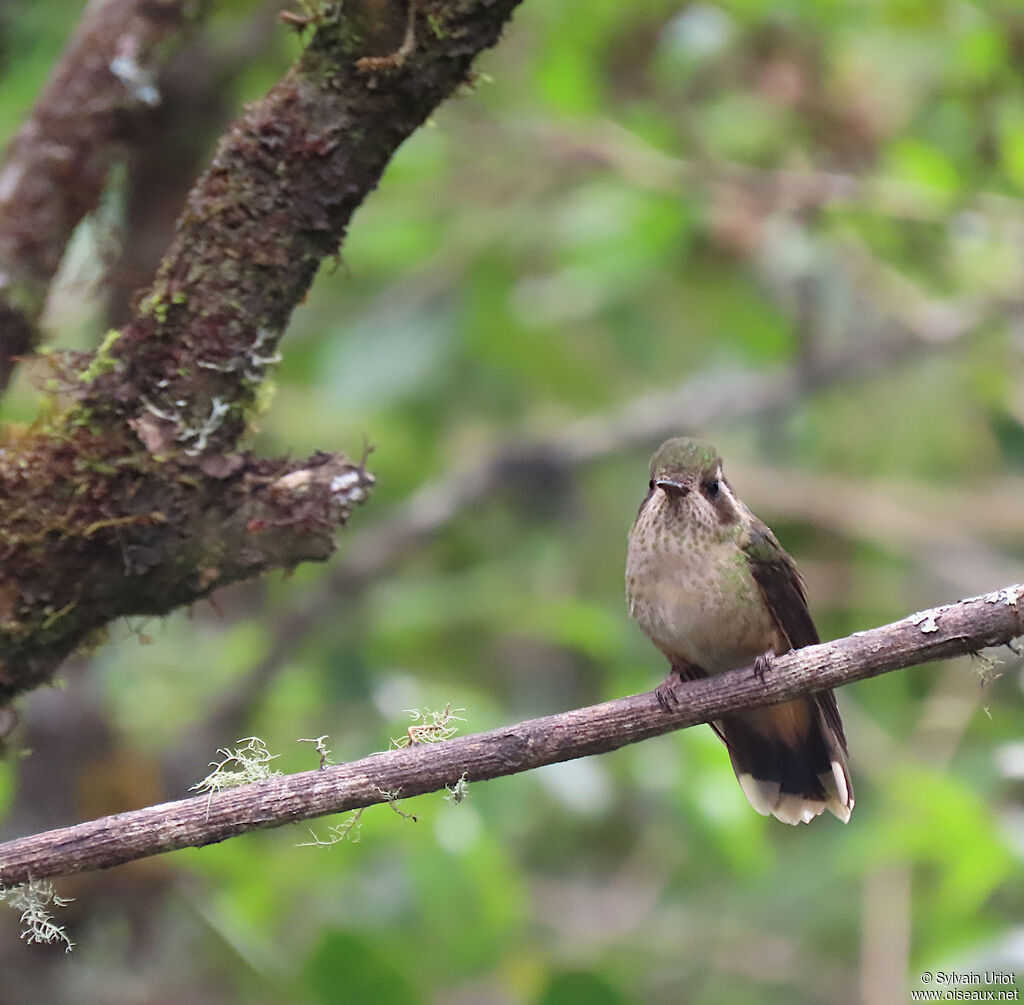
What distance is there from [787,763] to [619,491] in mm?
4386

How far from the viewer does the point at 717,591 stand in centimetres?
379

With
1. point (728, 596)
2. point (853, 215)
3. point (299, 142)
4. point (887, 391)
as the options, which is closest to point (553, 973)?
point (728, 596)

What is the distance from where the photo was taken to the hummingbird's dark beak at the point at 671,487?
379 cm

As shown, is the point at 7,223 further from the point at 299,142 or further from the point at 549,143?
the point at 549,143

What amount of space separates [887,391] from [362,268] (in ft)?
10.7

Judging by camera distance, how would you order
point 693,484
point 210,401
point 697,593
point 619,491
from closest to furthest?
point 210,401, point 697,593, point 693,484, point 619,491

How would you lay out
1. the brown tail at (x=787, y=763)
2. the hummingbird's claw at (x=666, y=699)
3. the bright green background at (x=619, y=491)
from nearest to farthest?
the hummingbird's claw at (x=666, y=699) < the brown tail at (x=787, y=763) < the bright green background at (x=619, y=491)

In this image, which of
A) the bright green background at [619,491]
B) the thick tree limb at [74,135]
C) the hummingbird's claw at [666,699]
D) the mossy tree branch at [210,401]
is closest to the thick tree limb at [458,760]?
the hummingbird's claw at [666,699]

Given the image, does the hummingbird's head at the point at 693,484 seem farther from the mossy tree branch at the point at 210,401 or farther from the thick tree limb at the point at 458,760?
the thick tree limb at the point at 458,760

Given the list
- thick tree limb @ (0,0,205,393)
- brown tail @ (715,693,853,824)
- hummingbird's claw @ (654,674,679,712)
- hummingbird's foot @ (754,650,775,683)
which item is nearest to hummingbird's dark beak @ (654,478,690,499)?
brown tail @ (715,693,853,824)

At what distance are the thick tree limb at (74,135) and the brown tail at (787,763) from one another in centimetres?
239

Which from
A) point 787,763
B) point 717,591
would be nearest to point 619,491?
point 787,763

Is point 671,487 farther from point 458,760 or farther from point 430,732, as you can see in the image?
point 458,760

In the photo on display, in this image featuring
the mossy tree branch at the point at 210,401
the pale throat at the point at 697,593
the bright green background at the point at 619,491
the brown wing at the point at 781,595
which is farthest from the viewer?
the bright green background at the point at 619,491
